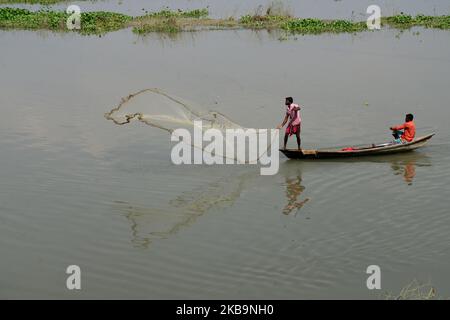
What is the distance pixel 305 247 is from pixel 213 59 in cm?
1234

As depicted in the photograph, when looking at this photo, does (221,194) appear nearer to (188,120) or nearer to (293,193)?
(293,193)

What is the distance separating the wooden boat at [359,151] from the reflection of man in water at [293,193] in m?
0.65

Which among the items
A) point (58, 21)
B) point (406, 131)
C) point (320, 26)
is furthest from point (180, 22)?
point (406, 131)

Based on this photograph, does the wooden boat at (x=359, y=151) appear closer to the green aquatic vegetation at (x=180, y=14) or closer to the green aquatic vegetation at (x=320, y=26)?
the green aquatic vegetation at (x=320, y=26)

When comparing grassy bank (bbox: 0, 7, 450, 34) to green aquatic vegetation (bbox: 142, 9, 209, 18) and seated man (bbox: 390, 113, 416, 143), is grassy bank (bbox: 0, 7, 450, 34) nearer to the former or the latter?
green aquatic vegetation (bbox: 142, 9, 209, 18)

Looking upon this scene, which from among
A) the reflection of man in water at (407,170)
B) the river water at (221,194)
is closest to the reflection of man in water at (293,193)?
the river water at (221,194)

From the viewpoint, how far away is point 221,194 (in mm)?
10508

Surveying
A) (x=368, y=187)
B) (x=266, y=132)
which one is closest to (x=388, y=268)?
(x=368, y=187)

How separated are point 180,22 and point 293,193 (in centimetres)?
1665

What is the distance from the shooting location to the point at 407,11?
90.5ft

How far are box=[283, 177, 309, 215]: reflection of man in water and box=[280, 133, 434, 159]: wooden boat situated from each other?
65cm
